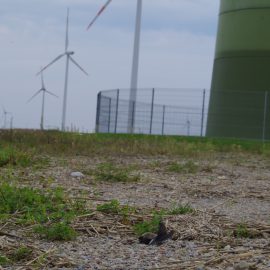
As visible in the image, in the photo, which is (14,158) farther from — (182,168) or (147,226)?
(147,226)

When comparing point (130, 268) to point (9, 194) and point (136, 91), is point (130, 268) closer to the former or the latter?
point (9, 194)

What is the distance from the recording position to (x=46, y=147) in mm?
12711

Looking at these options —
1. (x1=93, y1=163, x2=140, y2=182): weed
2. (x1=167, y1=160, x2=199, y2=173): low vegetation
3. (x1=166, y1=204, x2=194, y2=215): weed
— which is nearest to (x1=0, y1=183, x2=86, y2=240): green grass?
(x1=166, y1=204, x2=194, y2=215): weed

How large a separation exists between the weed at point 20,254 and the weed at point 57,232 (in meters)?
0.46

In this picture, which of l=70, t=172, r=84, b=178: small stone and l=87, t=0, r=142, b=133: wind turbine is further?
l=87, t=0, r=142, b=133: wind turbine

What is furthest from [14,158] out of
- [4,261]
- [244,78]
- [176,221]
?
[244,78]

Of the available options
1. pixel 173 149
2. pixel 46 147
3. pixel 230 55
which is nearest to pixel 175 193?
pixel 46 147

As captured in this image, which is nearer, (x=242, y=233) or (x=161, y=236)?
(x=161, y=236)

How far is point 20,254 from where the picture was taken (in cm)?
374

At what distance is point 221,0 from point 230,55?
9.63ft

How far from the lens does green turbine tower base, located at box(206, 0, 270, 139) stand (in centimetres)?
2612

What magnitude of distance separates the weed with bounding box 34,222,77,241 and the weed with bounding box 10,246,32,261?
0.46 metres

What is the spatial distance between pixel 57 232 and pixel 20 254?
563mm

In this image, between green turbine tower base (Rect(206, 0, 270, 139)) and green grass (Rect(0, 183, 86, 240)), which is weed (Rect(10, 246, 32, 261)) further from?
green turbine tower base (Rect(206, 0, 270, 139))
